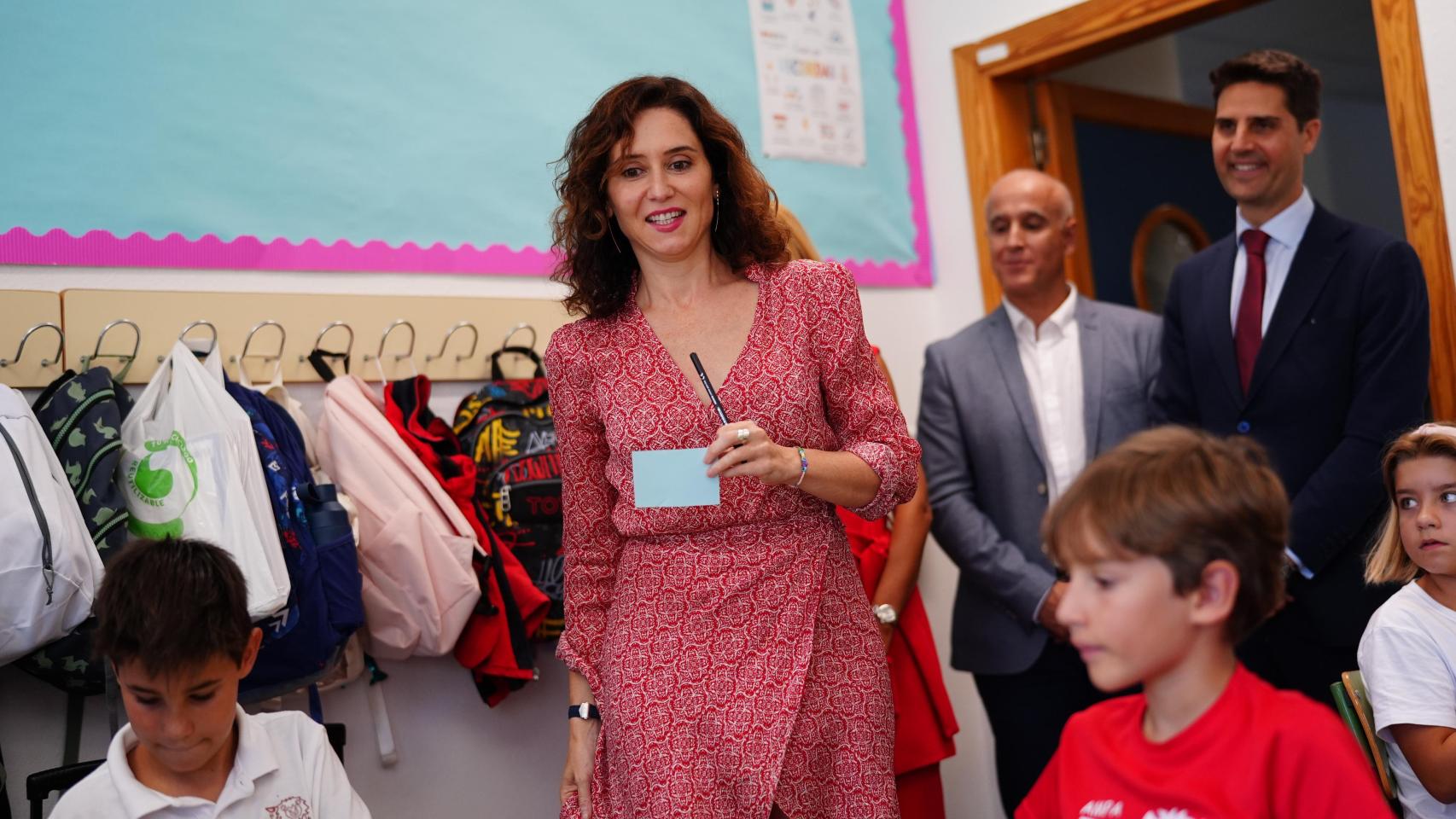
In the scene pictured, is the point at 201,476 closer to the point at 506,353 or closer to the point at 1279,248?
the point at 506,353

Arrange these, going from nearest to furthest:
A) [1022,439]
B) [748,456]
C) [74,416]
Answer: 1. [748,456]
2. [74,416]
3. [1022,439]

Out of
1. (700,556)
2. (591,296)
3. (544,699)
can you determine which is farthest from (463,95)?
(700,556)

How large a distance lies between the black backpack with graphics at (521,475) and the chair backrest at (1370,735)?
1449 millimetres

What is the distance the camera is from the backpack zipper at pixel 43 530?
1935 mm

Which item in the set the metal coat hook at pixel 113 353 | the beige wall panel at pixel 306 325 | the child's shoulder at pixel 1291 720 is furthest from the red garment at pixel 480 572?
the child's shoulder at pixel 1291 720

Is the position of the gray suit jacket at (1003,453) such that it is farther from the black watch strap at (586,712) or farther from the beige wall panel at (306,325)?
the black watch strap at (586,712)

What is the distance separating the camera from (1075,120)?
4078 mm

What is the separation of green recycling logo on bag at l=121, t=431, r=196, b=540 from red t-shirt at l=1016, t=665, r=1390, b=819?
1456 mm

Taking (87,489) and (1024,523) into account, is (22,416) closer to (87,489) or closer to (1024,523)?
(87,489)

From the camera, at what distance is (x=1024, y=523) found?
9.37 feet

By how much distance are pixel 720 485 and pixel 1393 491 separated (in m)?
1.10

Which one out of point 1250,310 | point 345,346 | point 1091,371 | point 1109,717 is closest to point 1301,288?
point 1250,310

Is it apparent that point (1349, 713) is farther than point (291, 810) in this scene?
Yes

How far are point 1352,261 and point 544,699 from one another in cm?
186
